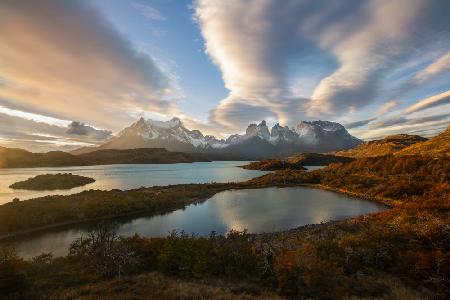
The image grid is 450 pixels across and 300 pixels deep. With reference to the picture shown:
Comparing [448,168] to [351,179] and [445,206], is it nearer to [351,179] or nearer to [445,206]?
[351,179]

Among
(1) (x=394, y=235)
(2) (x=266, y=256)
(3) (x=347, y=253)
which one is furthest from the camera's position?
(1) (x=394, y=235)

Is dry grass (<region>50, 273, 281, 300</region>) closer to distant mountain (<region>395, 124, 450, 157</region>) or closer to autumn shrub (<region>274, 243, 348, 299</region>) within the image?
autumn shrub (<region>274, 243, 348, 299</region>)

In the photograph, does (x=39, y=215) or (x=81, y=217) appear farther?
(x=81, y=217)

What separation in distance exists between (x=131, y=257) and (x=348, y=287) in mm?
16832

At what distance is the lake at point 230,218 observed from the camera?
4159 cm

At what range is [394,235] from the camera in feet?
91.0

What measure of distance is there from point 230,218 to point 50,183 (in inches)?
3304

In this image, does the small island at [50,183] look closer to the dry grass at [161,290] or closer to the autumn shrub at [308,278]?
the dry grass at [161,290]

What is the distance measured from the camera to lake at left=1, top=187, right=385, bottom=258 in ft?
136

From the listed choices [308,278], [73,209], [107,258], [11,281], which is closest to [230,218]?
[73,209]

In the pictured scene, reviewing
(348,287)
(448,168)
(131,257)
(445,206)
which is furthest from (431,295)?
(448,168)

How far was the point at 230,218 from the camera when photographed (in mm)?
54594

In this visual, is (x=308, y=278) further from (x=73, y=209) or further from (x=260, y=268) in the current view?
(x=73, y=209)

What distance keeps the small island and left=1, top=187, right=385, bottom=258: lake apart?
6240cm
